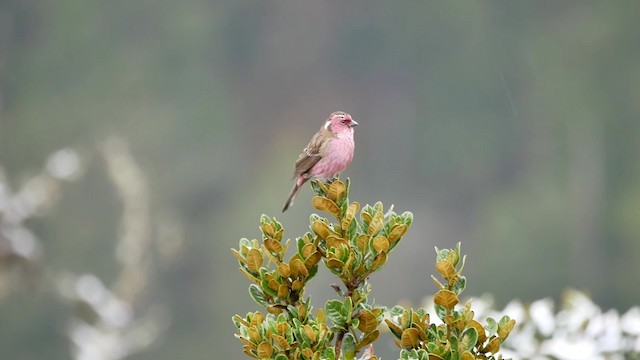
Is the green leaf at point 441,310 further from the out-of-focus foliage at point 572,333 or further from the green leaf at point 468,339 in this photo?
A: the out-of-focus foliage at point 572,333

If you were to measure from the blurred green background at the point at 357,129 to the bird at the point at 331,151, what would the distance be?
4.08m

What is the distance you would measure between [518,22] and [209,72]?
180cm

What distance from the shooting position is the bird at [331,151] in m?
1.38

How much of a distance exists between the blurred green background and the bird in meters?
4.08

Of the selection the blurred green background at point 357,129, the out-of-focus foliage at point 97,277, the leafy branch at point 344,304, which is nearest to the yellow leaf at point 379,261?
the leafy branch at point 344,304

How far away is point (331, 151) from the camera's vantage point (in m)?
1.40

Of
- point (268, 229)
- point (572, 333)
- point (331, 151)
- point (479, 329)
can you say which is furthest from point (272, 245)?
point (572, 333)

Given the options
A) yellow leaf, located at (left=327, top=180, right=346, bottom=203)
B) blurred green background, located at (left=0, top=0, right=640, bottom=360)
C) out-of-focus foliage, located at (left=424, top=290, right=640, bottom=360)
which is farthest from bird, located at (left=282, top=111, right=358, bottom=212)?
blurred green background, located at (left=0, top=0, right=640, bottom=360)

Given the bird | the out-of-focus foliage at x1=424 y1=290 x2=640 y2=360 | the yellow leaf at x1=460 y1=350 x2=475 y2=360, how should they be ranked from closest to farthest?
the yellow leaf at x1=460 y1=350 x2=475 y2=360 → the bird → the out-of-focus foliage at x1=424 y1=290 x2=640 y2=360

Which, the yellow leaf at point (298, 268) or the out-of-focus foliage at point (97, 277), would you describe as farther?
the out-of-focus foliage at point (97, 277)

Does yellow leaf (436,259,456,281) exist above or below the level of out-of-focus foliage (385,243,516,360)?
above

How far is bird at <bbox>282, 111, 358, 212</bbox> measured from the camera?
54.3 inches

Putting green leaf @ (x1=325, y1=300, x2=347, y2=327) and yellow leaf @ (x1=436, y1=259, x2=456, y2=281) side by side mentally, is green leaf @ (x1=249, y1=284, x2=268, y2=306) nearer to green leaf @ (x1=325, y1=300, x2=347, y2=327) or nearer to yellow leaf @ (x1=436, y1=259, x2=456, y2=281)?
green leaf @ (x1=325, y1=300, x2=347, y2=327)

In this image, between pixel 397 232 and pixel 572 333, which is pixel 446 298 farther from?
pixel 572 333
